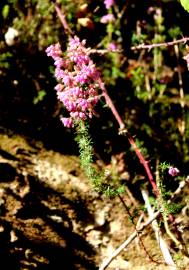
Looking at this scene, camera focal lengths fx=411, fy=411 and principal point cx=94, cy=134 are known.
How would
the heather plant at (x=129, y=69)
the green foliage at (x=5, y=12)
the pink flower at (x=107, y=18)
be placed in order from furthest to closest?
the pink flower at (x=107, y=18), the green foliage at (x=5, y=12), the heather plant at (x=129, y=69)

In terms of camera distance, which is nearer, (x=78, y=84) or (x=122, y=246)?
(x=78, y=84)

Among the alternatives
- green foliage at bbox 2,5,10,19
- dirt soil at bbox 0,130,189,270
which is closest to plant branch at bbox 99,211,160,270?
dirt soil at bbox 0,130,189,270

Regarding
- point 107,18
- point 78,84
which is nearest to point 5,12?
point 107,18

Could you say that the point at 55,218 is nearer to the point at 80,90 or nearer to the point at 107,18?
the point at 80,90

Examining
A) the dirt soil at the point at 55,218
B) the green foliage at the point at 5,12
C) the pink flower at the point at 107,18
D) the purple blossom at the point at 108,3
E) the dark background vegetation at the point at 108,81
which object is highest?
the green foliage at the point at 5,12

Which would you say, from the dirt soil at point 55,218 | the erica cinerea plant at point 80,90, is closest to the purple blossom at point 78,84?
the erica cinerea plant at point 80,90

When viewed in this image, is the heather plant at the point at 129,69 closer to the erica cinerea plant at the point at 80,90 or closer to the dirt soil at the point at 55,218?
the dirt soil at the point at 55,218

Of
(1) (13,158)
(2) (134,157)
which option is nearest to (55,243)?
(1) (13,158)

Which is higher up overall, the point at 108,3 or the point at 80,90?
the point at 108,3

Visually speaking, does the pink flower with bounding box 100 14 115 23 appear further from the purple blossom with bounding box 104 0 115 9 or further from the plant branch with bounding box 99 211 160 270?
the plant branch with bounding box 99 211 160 270
